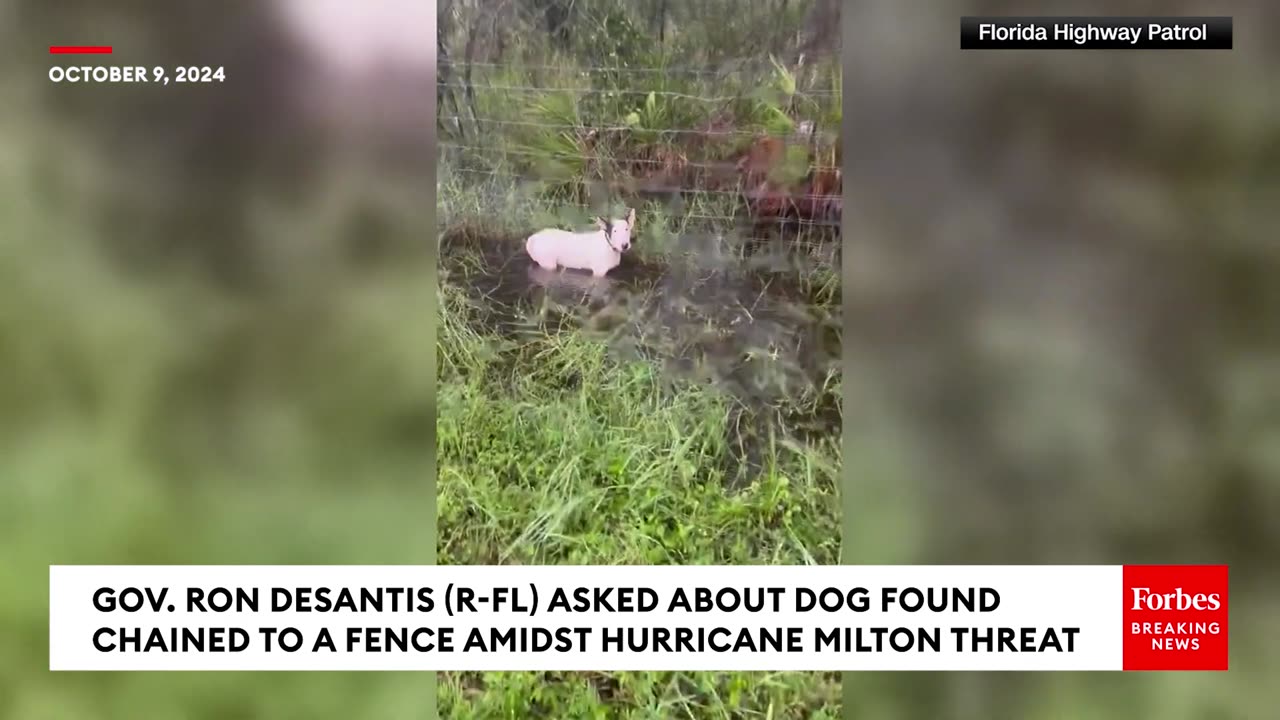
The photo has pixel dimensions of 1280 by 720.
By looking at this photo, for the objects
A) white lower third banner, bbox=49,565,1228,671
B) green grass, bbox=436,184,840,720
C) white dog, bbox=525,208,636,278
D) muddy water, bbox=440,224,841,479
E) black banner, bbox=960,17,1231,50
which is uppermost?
black banner, bbox=960,17,1231,50

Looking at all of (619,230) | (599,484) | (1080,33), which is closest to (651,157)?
(619,230)

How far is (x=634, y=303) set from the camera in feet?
5.35

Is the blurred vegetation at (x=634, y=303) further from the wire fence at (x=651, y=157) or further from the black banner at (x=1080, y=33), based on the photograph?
the black banner at (x=1080, y=33)

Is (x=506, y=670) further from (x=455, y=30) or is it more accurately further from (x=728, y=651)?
(x=455, y=30)

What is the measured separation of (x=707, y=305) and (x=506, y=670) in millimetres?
665

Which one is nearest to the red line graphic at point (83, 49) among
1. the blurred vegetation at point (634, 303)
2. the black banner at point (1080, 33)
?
the blurred vegetation at point (634, 303)

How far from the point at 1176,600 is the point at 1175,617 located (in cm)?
3

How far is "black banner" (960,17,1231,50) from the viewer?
1.52 metres

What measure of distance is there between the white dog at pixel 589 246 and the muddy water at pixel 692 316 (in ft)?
0.06

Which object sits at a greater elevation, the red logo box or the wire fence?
the wire fence

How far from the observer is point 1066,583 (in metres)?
1.54

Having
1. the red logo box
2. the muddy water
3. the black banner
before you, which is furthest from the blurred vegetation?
the red logo box

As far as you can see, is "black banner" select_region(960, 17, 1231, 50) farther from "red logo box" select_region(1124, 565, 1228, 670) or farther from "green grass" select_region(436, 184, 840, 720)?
"red logo box" select_region(1124, 565, 1228, 670)

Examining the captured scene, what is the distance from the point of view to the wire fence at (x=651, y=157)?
160cm
